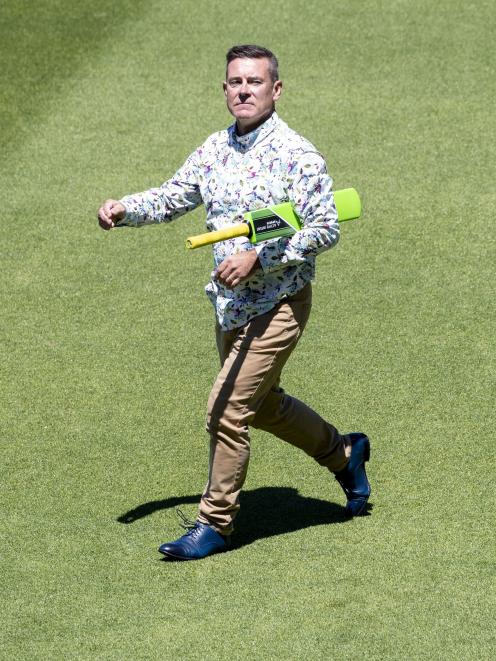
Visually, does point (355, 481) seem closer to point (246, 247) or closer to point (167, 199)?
point (246, 247)

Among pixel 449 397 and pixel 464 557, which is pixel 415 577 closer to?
pixel 464 557

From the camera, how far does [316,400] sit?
299 inches

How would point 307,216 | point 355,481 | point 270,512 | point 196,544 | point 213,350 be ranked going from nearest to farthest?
point 307,216 → point 196,544 → point 355,481 → point 270,512 → point 213,350

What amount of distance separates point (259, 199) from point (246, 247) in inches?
8.4

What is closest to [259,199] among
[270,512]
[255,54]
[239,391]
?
[255,54]

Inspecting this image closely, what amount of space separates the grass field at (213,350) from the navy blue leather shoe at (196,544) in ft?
0.19

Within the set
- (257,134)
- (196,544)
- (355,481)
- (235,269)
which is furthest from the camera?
(355,481)

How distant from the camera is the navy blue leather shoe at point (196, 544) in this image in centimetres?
620

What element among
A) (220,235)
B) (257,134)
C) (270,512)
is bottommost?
(270,512)

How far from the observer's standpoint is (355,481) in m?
6.62

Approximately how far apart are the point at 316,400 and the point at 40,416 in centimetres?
144

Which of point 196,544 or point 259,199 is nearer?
point 259,199

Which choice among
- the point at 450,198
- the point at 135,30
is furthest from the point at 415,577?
the point at 135,30

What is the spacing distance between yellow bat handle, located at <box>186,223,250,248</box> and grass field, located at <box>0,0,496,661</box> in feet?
4.61
